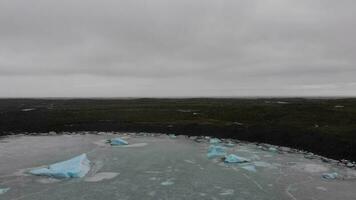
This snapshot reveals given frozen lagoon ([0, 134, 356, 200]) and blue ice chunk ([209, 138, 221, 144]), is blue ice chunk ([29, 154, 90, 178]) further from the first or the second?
blue ice chunk ([209, 138, 221, 144])

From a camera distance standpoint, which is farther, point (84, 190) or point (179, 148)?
point (179, 148)

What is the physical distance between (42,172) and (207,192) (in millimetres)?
8730

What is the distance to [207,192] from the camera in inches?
648

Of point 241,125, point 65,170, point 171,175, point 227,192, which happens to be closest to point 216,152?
point 171,175

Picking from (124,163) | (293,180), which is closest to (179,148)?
(124,163)

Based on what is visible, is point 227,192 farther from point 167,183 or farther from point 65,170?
point 65,170

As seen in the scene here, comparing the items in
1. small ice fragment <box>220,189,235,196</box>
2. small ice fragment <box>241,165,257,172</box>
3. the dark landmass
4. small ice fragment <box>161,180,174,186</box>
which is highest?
the dark landmass

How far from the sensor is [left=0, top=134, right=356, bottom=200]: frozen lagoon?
1614cm

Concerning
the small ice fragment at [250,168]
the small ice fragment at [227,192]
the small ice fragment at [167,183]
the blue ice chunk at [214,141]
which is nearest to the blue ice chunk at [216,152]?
the small ice fragment at [250,168]

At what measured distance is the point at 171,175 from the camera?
64.0 ft

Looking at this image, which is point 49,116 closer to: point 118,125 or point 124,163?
point 118,125

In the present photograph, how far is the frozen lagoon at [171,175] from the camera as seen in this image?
16.1 metres

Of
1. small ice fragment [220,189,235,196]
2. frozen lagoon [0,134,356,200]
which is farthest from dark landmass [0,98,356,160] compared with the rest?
small ice fragment [220,189,235,196]

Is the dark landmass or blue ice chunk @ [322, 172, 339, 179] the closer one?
blue ice chunk @ [322, 172, 339, 179]
